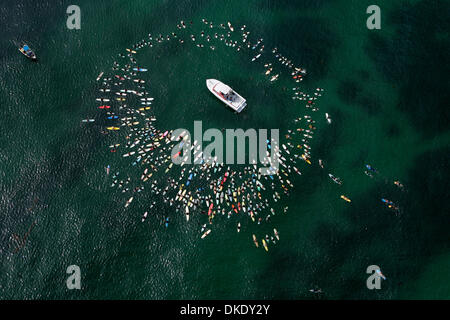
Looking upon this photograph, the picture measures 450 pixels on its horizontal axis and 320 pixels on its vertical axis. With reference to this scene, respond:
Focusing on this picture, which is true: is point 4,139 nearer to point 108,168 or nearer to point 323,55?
point 108,168

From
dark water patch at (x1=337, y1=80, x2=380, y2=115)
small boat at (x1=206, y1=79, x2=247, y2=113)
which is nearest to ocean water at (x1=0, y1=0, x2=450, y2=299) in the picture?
dark water patch at (x1=337, y1=80, x2=380, y2=115)

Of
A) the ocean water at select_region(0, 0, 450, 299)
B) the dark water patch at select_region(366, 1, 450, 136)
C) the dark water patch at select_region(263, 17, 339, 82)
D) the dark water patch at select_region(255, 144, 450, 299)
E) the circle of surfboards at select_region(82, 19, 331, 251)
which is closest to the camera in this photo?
the dark water patch at select_region(255, 144, 450, 299)

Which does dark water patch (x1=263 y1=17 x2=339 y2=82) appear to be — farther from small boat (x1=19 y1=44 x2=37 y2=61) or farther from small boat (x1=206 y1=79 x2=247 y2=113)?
small boat (x1=19 y1=44 x2=37 y2=61)

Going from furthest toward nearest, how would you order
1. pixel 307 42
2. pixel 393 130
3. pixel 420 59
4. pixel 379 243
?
1. pixel 307 42
2. pixel 420 59
3. pixel 393 130
4. pixel 379 243

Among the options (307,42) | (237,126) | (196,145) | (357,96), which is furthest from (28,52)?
(357,96)

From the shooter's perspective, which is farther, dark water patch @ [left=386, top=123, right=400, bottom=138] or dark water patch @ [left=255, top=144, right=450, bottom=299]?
dark water patch @ [left=386, top=123, right=400, bottom=138]

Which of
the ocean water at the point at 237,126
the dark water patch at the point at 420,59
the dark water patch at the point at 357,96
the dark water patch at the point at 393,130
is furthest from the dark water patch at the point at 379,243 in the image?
the dark water patch at the point at 357,96

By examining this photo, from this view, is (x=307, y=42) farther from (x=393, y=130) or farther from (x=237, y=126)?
(x=393, y=130)
